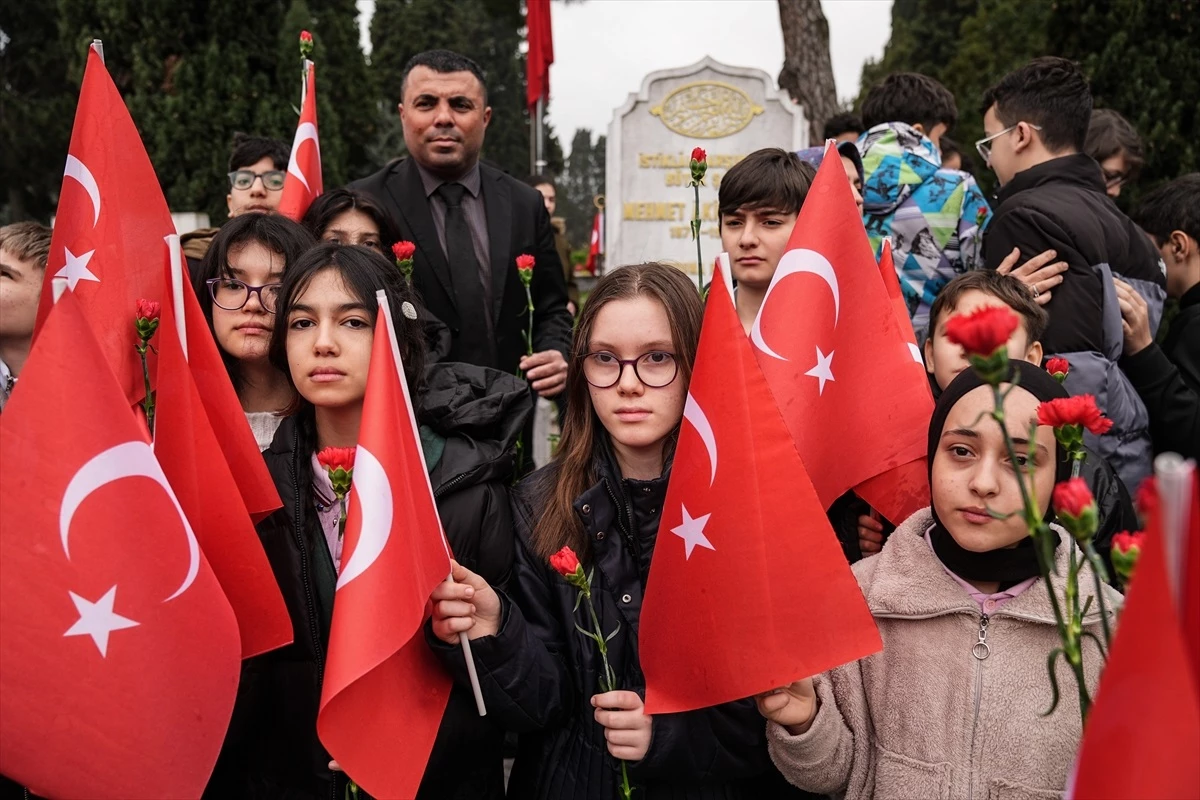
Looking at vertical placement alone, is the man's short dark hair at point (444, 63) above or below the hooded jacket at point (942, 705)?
above

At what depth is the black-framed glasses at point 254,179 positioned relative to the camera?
4016 millimetres

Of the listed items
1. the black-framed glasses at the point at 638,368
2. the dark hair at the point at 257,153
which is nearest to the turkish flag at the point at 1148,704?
the black-framed glasses at the point at 638,368

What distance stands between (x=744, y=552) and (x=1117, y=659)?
0.65 metres

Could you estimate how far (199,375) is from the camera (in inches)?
80.0

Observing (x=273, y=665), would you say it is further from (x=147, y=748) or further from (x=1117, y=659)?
(x=1117, y=659)

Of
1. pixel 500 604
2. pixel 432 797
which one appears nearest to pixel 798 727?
pixel 500 604

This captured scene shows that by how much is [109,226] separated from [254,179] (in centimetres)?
171

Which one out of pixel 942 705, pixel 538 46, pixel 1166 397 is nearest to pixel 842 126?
pixel 1166 397

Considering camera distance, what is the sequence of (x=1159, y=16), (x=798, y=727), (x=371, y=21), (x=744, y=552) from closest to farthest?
(x=744, y=552)
(x=798, y=727)
(x=1159, y=16)
(x=371, y=21)

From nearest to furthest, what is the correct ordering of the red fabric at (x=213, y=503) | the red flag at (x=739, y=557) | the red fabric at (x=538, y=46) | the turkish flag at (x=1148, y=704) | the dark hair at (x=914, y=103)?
the turkish flag at (x=1148, y=704) → the red flag at (x=739, y=557) → the red fabric at (x=213, y=503) → the dark hair at (x=914, y=103) → the red fabric at (x=538, y=46)

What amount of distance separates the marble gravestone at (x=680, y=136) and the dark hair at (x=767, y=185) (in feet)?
17.1

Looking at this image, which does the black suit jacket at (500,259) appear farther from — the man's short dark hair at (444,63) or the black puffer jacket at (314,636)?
the black puffer jacket at (314,636)

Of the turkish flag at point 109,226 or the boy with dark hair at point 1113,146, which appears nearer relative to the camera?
the turkish flag at point 109,226

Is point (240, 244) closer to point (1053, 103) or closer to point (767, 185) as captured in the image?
point (767, 185)
